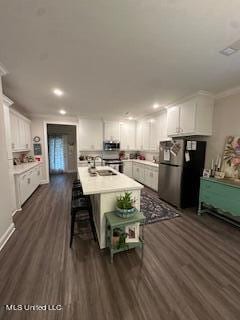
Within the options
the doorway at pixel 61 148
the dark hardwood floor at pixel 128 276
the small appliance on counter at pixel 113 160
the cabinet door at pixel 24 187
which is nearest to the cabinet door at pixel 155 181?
the small appliance on counter at pixel 113 160

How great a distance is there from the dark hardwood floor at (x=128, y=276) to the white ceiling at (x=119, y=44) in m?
2.61

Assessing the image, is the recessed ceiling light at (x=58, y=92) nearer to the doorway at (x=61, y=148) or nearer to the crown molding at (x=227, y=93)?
the crown molding at (x=227, y=93)

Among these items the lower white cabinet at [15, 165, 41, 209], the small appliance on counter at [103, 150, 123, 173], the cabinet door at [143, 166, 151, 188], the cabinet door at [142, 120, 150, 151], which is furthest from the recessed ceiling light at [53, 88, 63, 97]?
the cabinet door at [143, 166, 151, 188]

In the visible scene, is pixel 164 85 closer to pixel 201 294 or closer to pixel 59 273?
pixel 201 294

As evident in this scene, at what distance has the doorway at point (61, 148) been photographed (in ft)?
24.4

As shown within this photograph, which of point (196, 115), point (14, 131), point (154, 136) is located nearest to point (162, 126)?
point (154, 136)

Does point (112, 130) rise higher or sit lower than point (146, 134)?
higher

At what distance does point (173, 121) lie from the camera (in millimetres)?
3885

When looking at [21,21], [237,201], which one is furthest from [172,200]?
[21,21]

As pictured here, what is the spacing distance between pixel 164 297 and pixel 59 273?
45.6 inches

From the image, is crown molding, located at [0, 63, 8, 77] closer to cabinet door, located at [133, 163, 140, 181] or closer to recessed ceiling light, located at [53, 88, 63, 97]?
recessed ceiling light, located at [53, 88, 63, 97]

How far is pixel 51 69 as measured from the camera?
2244 mm

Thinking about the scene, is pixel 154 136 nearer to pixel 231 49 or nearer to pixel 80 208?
pixel 231 49

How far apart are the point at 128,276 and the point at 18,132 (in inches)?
166
